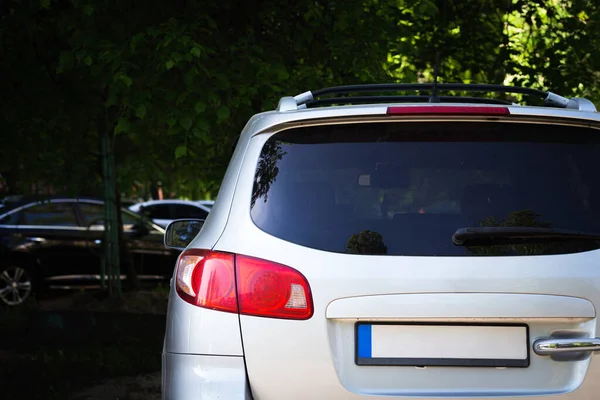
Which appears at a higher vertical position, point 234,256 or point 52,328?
point 234,256

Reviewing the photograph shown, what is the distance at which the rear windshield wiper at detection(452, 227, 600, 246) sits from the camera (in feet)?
10.4

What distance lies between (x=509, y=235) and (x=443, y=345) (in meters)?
0.42

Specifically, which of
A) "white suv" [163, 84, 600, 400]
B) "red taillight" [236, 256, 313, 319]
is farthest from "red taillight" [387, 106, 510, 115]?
"red taillight" [236, 256, 313, 319]

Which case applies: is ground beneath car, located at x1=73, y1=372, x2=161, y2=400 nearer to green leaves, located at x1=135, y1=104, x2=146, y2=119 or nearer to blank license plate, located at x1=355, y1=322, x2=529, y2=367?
green leaves, located at x1=135, y1=104, x2=146, y2=119

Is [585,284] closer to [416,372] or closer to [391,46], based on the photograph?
[416,372]

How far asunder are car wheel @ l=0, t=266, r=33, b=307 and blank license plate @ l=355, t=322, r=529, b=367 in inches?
482

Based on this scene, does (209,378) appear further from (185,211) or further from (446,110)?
(185,211)

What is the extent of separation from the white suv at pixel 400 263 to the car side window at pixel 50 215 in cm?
1211

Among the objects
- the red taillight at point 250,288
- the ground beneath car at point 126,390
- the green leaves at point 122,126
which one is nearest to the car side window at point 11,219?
the green leaves at point 122,126

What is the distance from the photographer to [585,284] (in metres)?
3.16

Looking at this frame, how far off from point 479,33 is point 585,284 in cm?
864

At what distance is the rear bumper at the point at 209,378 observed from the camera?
10.4ft

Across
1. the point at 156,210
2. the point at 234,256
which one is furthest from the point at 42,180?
the point at 156,210

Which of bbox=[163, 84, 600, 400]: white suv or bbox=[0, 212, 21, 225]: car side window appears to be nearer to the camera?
bbox=[163, 84, 600, 400]: white suv
